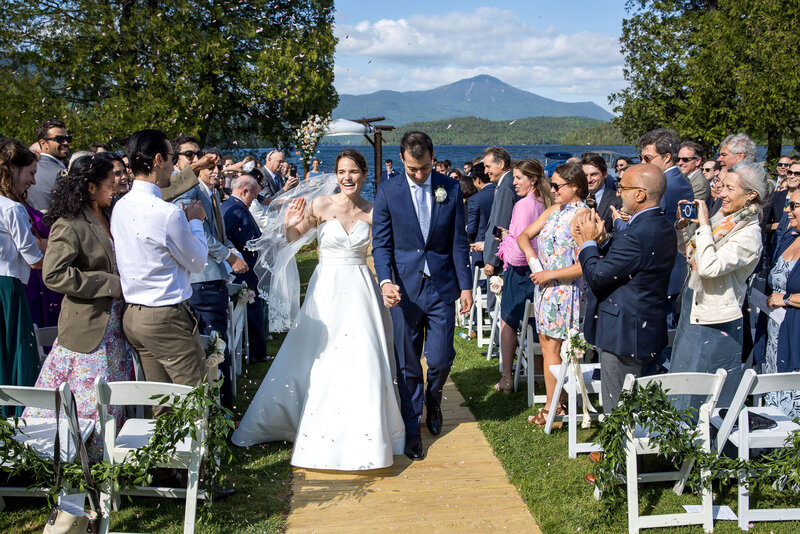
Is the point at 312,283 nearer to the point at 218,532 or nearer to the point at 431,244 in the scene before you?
the point at 431,244

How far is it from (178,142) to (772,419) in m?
5.65

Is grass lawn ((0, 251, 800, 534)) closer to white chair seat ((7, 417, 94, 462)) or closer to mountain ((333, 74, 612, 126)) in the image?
white chair seat ((7, 417, 94, 462))

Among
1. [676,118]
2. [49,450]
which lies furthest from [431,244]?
[676,118]

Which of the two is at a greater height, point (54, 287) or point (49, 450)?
point (54, 287)

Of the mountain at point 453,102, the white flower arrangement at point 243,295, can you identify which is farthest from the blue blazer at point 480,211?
the mountain at point 453,102

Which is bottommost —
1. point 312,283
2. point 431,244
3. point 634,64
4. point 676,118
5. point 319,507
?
point 319,507

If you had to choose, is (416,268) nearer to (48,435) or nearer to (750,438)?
(750,438)

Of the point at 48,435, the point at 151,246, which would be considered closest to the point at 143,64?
the point at 151,246

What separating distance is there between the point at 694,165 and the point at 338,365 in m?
4.69

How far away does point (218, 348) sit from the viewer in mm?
4758

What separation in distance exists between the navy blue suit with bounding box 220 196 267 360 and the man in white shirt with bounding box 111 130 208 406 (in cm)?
251

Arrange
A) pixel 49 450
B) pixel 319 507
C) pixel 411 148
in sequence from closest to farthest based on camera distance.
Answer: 1. pixel 49 450
2. pixel 319 507
3. pixel 411 148

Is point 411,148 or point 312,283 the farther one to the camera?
point 312,283

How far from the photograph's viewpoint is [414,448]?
4.80 metres
